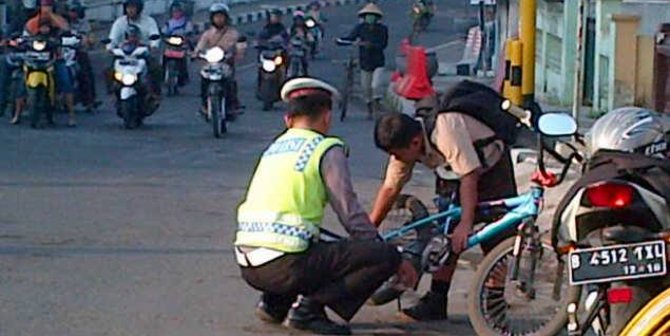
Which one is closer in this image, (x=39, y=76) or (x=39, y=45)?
(x=39, y=76)

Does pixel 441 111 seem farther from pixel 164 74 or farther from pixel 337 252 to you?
pixel 164 74

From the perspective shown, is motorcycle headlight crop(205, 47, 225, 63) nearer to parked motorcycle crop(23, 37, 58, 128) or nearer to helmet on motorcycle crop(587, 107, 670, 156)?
parked motorcycle crop(23, 37, 58, 128)

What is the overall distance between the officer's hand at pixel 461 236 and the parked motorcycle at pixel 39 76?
1179 centimetres

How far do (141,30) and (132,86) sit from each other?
139 cm

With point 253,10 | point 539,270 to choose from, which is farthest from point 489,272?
point 253,10

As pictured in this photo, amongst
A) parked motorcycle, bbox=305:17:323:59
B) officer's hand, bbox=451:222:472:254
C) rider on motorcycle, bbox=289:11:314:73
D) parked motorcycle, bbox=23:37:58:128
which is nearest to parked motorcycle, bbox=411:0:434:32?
parked motorcycle, bbox=305:17:323:59

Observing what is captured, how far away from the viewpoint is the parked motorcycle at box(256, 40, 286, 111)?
24.4 meters

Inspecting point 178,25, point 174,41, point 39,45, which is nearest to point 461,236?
point 39,45

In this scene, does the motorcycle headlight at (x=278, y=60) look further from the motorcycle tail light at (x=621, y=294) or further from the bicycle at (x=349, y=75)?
the motorcycle tail light at (x=621, y=294)

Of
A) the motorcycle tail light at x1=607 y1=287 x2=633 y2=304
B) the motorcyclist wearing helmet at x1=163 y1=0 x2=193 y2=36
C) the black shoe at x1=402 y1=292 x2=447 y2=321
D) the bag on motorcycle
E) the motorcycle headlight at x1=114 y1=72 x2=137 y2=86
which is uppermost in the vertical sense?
the bag on motorcycle

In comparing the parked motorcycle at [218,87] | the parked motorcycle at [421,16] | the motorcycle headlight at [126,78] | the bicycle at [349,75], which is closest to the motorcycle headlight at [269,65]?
the bicycle at [349,75]

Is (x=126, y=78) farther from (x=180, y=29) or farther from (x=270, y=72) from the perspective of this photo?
(x=180, y=29)

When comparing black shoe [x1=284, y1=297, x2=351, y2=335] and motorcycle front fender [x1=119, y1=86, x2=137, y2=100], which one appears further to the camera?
motorcycle front fender [x1=119, y1=86, x2=137, y2=100]

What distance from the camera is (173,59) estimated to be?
2645cm
